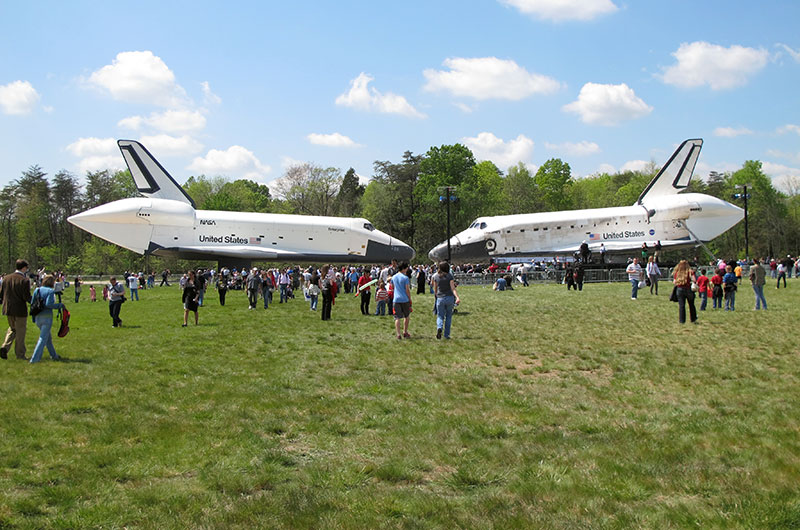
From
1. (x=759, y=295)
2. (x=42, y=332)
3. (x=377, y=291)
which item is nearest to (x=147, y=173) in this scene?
(x=377, y=291)

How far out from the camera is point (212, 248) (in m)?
41.0

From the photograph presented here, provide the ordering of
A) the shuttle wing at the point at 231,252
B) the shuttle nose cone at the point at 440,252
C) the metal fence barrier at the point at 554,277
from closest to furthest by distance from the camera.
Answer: the metal fence barrier at the point at 554,277, the shuttle wing at the point at 231,252, the shuttle nose cone at the point at 440,252

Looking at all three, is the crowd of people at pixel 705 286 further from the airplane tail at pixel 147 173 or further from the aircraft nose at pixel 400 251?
the airplane tail at pixel 147 173

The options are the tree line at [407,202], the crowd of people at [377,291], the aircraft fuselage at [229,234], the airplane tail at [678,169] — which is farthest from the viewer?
the tree line at [407,202]

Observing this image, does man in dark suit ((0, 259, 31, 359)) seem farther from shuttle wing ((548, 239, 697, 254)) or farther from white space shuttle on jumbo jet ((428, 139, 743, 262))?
shuttle wing ((548, 239, 697, 254))

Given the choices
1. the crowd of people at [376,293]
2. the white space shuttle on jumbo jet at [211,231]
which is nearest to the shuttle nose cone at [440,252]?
the white space shuttle on jumbo jet at [211,231]

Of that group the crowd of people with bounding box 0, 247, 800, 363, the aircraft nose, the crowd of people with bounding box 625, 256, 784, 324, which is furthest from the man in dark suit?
the aircraft nose

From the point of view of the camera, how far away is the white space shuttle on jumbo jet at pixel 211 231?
3972cm

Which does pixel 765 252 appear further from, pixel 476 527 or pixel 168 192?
pixel 476 527

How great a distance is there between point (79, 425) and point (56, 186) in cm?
8151

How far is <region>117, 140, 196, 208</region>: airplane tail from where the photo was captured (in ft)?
143

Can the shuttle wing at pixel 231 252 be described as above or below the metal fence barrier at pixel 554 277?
above

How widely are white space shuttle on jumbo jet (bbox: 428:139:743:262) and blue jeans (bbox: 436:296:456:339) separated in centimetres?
3013

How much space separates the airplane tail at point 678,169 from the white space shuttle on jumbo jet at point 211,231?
18.8 m
